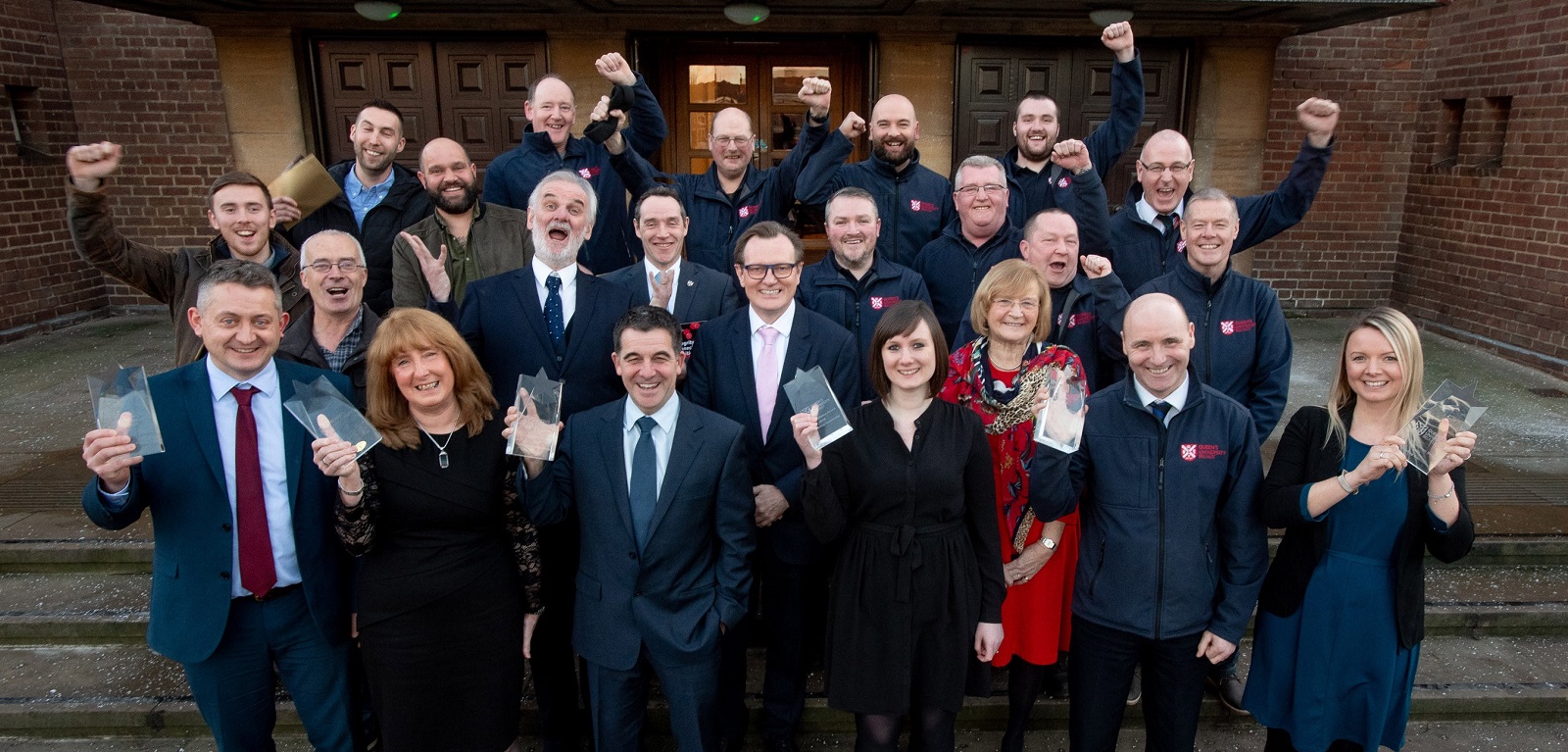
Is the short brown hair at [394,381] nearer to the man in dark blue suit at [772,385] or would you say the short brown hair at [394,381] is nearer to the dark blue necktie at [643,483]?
the dark blue necktie at [643,483]

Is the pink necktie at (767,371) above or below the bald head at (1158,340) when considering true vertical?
below

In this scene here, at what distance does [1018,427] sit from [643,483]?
51.6 inches

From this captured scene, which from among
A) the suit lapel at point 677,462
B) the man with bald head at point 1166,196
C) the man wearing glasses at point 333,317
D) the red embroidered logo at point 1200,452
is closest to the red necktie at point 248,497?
the man wearing glasses at point 333,317

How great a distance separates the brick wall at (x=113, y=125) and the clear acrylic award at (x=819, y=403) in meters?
8.29

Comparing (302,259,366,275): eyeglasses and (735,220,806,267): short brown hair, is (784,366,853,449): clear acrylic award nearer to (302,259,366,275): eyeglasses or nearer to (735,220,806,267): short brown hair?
(735,220,806,267): short brown hair

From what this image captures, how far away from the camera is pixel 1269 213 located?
4.36m

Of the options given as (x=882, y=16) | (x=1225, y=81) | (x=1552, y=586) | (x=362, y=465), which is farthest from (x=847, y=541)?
(x=1225, y=81)

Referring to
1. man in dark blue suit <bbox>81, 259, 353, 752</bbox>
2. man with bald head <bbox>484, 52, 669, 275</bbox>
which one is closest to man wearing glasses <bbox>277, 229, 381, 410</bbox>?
man in dark blue suit <bbox>81, 259, 353, 752</bbox>

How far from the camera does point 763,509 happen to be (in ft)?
10.5

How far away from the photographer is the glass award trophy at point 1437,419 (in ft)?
7.90

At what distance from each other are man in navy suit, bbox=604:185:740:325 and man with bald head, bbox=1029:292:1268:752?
61.3 inches

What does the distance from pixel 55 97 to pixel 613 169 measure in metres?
7.28

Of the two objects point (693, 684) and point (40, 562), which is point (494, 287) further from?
point (40, 562)

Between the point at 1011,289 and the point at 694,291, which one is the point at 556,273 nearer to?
the point at 694,291
